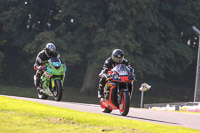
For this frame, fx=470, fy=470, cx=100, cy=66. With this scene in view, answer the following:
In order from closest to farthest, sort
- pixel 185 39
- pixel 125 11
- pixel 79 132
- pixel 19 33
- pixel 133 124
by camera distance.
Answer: pixel 79 132
pixel 133 124
pixel 125 11
pixel 19 33
pixel 185 39

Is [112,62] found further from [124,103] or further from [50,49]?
[50,49]

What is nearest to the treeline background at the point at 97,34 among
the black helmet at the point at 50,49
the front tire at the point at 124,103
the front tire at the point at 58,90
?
the black helmet at the point at 50,49

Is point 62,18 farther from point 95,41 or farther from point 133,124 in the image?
point 133,124

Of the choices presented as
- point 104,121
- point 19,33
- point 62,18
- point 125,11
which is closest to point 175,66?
point 125,11

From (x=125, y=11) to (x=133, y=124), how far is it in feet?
80.3

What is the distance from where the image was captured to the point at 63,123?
11.9 m

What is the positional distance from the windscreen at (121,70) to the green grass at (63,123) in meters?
1.38

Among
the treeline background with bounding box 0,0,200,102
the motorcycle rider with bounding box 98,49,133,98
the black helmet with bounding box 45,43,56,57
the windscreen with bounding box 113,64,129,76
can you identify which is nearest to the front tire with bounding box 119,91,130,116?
the windscreen with bounding box 113,64,129,76

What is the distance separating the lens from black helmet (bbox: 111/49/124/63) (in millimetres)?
14211

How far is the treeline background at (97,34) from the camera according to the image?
118ft

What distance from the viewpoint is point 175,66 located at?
133 feet

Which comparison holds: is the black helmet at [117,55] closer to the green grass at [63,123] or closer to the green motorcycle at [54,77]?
the green grass at [63,123]

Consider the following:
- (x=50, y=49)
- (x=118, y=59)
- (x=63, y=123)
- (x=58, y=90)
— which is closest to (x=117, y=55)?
(x=118, y=59)

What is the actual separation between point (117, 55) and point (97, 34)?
73.3 feet
